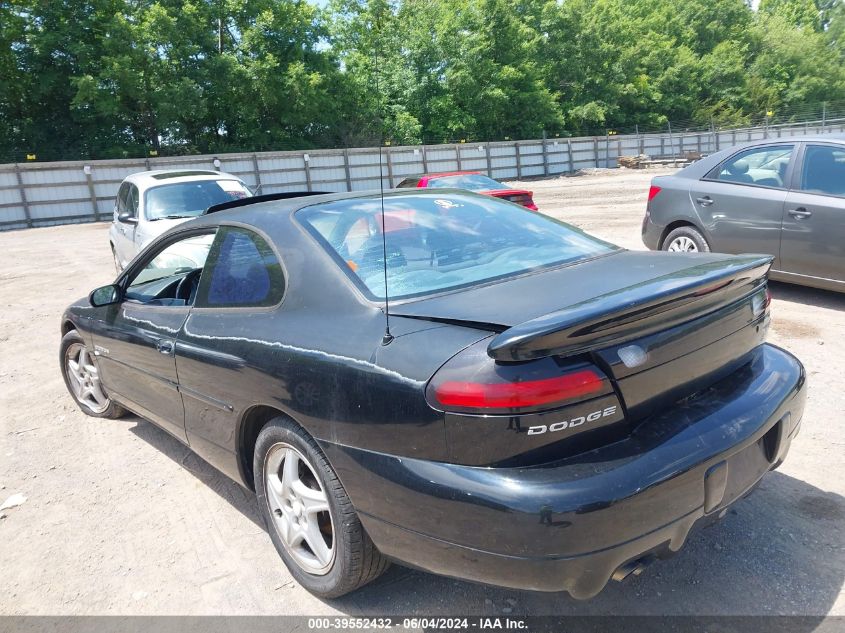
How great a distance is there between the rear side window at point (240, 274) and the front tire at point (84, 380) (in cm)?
172

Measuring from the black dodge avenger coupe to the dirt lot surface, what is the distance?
0.33 m

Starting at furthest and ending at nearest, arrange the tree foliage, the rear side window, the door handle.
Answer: the tree foliage
the door handle
the rear side window

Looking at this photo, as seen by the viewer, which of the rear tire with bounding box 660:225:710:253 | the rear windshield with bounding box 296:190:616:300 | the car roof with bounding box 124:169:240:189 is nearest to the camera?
the rear windshield with bounding box 296:190:616:300

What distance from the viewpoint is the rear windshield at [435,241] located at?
8.43 ft

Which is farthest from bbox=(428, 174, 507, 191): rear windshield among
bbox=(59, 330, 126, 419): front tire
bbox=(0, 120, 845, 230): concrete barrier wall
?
bbox=(59, 330, 126, 419): front tire

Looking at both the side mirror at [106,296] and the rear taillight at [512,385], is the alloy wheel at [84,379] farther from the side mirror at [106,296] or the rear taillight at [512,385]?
the rear taillight at [512,385]

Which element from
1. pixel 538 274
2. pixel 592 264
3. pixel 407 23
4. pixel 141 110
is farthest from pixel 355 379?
pixel 407 23

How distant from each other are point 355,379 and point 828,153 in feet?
18.4

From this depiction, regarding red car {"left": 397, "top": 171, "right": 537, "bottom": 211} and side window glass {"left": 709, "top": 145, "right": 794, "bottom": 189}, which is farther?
red car {"left": 397, "top": 171, "right": 537, "bottom": 211}

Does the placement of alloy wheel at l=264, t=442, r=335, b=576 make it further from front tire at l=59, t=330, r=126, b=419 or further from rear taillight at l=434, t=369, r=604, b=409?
front tire at l=59, t=330, r=126, b=419

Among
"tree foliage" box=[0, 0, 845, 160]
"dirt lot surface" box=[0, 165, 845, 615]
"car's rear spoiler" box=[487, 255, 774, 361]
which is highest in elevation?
"tree foliage" box=[0, 0, 845, 160]

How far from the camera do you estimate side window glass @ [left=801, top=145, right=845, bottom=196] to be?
18.6ft

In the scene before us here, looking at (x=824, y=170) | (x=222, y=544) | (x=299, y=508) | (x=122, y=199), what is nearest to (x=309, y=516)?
(x=299, y=508)

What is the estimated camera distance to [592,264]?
8.98 ft
